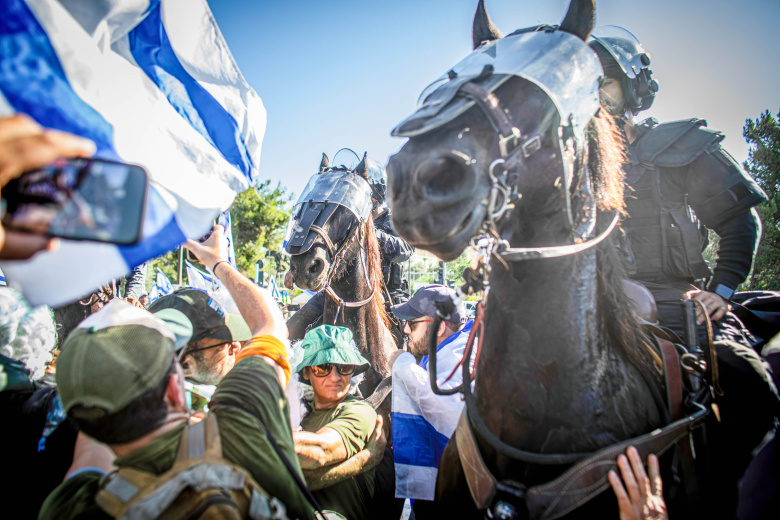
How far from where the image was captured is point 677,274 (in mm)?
2699

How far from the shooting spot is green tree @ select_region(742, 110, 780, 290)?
1491cm

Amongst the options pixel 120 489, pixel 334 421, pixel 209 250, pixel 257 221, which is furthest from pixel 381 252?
pixel 257 221

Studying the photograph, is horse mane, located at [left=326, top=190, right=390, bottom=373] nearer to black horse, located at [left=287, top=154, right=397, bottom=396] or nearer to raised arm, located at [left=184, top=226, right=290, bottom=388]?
black horse, located at [left=287, top=154, right=397, bottom=396]

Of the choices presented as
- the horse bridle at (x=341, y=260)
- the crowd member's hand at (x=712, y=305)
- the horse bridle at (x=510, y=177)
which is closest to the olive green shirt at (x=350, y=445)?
the horse bridle at (x=341, y=260)

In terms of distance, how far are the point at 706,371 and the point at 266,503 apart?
2009 millimetres

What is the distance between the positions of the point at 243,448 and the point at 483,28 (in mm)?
2236

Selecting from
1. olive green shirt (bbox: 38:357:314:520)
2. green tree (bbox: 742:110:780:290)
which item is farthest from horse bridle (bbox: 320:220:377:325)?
green tree (bbox: 742:110:780:290)

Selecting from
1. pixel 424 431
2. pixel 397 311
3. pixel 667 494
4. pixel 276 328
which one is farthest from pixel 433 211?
pixel 397 311

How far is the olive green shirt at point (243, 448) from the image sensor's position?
122 cm

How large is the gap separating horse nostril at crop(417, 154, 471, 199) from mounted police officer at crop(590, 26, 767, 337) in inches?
59.1

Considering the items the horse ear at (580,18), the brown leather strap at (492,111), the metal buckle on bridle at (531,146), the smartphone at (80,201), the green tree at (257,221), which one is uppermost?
the horse ear at (580,18)

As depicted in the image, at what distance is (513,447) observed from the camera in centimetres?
166

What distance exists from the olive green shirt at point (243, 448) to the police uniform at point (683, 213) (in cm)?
211

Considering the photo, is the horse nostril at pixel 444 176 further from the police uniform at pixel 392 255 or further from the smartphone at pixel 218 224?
the police uniform at pixel 392 255
